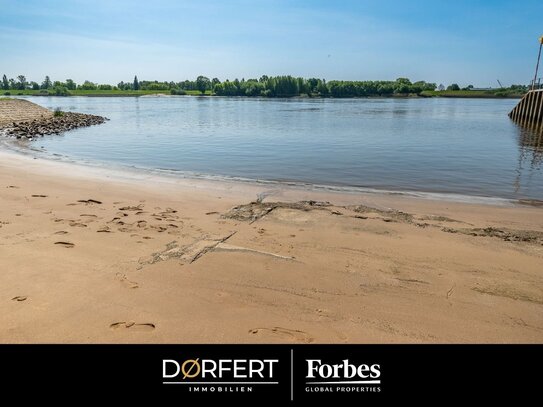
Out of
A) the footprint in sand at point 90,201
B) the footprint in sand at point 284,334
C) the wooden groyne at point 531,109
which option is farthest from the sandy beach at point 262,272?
the wooden groyne at point 531,109

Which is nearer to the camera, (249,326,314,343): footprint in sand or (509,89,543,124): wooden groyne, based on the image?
(249,326,314,343): footprint in sand

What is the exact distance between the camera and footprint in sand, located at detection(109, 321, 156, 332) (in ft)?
13.2

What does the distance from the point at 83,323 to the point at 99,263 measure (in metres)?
1.79

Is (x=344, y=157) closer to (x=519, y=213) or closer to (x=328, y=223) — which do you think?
(x=519, y=213)

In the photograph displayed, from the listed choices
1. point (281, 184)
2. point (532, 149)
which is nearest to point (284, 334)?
point (281, 184)

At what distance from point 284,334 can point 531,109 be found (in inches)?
2146

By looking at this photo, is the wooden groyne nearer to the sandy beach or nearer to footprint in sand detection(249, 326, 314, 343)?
the sandy beach

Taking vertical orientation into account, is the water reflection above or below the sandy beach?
above

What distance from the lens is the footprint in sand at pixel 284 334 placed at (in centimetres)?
397

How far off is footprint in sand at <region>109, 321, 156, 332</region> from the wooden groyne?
51.1 meters

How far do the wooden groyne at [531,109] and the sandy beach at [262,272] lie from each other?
41760 millimetres

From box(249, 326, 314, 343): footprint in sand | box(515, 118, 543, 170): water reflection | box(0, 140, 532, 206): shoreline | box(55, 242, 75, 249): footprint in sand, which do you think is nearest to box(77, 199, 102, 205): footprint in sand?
box(55, 242, 75, 249): footprint in sand

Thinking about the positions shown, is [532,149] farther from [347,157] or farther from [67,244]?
[67,244]

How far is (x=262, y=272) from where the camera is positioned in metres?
5.65
